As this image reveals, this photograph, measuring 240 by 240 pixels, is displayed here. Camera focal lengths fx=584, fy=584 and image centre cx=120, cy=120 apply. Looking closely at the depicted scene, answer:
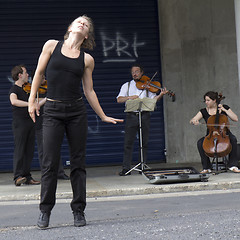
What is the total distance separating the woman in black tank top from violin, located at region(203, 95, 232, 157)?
14.6 feet

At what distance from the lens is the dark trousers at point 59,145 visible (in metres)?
5.50

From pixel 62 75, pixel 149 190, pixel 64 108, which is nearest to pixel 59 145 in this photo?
pixel 64 108

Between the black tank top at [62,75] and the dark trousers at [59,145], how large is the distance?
0.09 m

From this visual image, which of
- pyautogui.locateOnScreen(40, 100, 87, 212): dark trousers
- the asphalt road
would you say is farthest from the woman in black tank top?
the asphalt road

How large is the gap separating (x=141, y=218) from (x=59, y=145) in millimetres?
1239

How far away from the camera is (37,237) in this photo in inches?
204

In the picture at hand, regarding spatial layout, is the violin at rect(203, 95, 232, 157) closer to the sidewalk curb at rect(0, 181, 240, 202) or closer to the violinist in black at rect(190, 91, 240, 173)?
the violinist in black at rect(190, 91, 240, 173)

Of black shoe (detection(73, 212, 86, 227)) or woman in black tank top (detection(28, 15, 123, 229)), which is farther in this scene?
black shoe (detection(73, 212, 86, 227))

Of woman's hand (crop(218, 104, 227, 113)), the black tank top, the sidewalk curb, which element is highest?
the black tank top

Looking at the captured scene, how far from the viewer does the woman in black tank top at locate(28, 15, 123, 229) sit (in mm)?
5480

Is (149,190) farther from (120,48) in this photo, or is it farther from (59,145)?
(120,48)

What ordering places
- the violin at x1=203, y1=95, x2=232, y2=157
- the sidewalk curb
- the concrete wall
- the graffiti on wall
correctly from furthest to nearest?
the concrete wall → the graffiti on wall → the violin at x1=203, y1=95, x2=232, y2=157 → the sidewalk curb

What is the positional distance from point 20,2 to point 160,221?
8052 mm

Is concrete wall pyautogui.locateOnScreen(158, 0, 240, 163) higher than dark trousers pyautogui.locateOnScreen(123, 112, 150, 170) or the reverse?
higher
